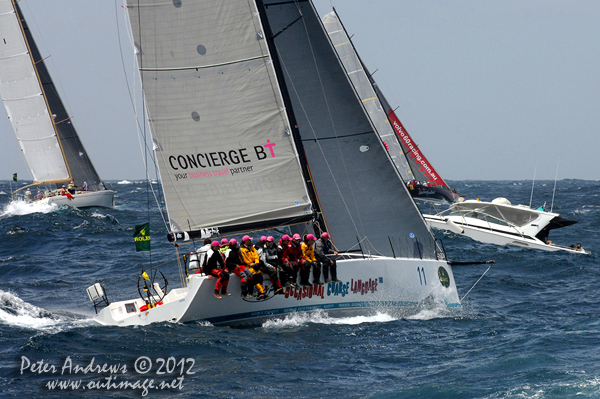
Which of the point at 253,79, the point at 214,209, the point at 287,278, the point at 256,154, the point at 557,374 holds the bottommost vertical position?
the point at 557,374

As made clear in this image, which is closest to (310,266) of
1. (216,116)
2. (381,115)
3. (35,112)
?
(216,116)

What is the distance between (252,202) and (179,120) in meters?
2.11

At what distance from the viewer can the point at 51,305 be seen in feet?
48.5

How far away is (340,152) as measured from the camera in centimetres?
Answer: 1407

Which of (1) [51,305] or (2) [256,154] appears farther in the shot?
(1) [51,305]

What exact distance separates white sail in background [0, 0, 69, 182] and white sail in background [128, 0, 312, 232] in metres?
28.1

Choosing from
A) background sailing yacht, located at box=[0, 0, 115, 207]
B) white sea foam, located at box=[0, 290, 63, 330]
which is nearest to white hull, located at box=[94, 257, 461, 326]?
white sea foam, located at box=[0, 290, 63, 330]

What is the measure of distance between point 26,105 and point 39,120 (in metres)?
1.07

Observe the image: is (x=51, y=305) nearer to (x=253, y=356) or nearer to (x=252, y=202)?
(x=252, y=202)

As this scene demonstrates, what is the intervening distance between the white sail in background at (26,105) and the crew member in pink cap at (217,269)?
1188 inches

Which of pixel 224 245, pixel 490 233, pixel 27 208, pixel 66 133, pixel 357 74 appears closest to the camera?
pixel 224 245

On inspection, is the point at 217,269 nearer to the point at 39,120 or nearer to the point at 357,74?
the point at 357,74

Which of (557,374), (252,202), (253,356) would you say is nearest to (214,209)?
(252,202)

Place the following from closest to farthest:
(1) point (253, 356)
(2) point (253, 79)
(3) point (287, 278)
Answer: (1) point (253, 356), (3) point (287, 278), (2) point (253, 79)
